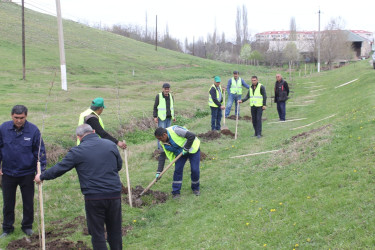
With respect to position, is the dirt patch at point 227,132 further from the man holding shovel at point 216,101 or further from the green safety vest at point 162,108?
the green safety vest at point 162,108

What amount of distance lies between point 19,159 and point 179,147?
3.20 meters

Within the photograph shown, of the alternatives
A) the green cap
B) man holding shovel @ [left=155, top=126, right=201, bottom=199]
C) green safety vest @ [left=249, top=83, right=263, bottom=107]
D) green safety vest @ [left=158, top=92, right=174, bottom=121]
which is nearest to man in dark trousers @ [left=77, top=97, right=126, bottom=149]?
the green cap

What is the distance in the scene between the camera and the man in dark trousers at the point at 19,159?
248 inches

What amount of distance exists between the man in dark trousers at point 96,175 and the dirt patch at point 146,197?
9.12 feet

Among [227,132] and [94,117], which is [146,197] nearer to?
[94,117]

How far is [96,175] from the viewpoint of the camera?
504 cm

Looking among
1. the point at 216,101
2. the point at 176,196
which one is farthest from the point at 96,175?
the point at 216,101

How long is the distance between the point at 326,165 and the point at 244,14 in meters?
107

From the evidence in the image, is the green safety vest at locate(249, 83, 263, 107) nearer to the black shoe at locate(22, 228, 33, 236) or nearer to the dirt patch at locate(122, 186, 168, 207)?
the dirt patch at locate(122, 186, 168, 207)

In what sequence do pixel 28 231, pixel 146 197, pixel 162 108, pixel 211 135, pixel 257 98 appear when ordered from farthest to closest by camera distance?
pixel 211 135
pixel 257 98
pixel 162 108
pixel 146 197
pixel 28 231

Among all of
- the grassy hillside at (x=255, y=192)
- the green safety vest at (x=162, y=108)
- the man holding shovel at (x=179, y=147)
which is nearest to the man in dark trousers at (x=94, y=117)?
the man holding shovel at (x=179, y=147)

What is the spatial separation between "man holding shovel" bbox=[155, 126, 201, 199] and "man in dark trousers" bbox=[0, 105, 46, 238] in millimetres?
2375

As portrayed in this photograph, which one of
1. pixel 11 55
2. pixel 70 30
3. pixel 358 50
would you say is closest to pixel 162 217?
pixel 11 55

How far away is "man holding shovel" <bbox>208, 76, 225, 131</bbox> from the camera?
46.6 feet
